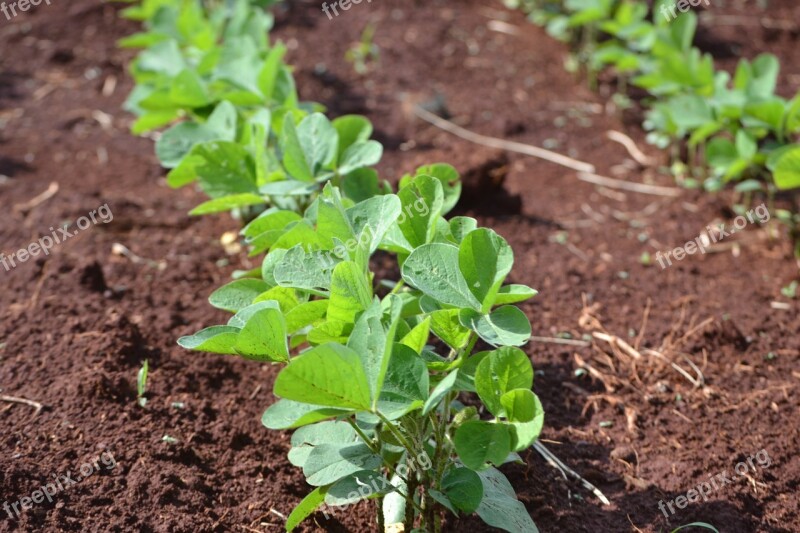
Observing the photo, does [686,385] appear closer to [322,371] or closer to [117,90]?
[322,371]

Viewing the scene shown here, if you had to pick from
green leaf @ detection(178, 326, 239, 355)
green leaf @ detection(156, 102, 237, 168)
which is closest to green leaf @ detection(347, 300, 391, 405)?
green leaf @ detection(178, 326, 239, 355)

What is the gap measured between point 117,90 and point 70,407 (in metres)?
2.69

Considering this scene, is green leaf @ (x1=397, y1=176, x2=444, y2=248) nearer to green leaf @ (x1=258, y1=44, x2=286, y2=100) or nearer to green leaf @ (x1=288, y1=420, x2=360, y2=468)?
green leaf @ (x1=288, y1=420, x2=360, y2=468)

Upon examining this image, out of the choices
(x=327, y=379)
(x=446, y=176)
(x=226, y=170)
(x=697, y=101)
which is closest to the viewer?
(x=327, y=379)

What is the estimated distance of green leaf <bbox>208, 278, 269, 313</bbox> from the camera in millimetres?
1678

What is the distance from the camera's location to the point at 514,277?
103 inches

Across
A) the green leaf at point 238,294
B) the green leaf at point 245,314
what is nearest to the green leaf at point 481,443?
the green leaf at point 245,314

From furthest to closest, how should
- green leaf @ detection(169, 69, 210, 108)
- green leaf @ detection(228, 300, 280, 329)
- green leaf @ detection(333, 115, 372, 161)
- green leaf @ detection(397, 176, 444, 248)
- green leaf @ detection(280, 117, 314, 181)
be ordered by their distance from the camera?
1. green leaf @ detection(169, 69, 210, 108)
2. green leaf @ detection(333, 115, 372, 161)
3. green leaf @ detection(280, 117, 314, 181)
4. green leaf @ detection(397, 176, 444, 248)
5. green leaf @ detection(228, 300, 280, 329)

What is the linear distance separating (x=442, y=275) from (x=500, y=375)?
22cm

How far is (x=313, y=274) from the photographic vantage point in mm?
1546

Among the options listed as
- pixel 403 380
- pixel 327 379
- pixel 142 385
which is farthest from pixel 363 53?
pixel 327 379

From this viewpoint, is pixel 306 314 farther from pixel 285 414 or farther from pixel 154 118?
pixel 154 118

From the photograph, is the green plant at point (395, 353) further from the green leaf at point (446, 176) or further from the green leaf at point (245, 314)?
the green leaf at point (446, 176)

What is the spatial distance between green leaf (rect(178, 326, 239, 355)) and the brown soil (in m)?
0.46
